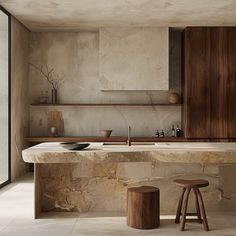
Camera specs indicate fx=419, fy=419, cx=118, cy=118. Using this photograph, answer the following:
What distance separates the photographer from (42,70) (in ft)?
25.0

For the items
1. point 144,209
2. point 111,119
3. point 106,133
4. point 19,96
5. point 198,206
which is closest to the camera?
point 144,209

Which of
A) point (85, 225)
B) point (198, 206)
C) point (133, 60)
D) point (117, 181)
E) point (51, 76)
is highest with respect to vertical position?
point (133, 60)

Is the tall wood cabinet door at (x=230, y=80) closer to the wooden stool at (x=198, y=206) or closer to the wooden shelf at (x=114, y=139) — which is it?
the wooden shelf at (x=114, y=139)

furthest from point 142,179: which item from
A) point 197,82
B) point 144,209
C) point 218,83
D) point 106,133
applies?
point 218,83

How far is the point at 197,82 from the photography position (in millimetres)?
6941

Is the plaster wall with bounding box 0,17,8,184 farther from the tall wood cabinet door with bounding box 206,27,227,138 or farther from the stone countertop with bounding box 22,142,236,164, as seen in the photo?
the tall wood cabinet door with bounding box 206,27,227,138

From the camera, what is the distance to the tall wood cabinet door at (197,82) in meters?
6.90

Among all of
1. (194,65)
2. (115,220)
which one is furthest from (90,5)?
(115,220)

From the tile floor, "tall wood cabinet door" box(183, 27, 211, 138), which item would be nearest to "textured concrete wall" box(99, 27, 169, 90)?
"tall wood cabinet door" box(183, 27, 211, 138)

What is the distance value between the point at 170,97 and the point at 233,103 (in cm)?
109

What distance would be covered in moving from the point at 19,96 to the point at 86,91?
1286mm

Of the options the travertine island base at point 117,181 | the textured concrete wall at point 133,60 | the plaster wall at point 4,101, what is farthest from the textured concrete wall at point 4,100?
the travertine island base at point 117,181

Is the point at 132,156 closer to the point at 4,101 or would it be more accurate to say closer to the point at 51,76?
the point at 4,101

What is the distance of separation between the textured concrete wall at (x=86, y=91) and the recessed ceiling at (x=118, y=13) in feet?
1.29
